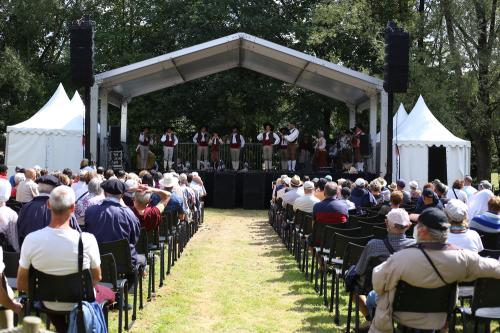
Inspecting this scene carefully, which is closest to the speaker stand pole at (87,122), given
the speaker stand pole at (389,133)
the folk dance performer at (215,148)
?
the folk dance performer at (215,148)

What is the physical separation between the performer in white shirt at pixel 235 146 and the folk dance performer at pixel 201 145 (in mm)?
829

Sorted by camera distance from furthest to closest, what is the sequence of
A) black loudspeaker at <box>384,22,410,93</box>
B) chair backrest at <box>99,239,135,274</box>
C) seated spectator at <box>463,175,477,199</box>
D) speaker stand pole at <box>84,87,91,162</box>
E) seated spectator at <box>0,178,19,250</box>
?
speaker stand pole at <box>84,87,91,162</box> → black loudspeaker at <box>384,22,410,93</box> → seated spectator at <box>463,175,477,199</box> → seated spectator at <box>0,178,19,250</box> → chair backrest at <box>99,239,135,274</box>

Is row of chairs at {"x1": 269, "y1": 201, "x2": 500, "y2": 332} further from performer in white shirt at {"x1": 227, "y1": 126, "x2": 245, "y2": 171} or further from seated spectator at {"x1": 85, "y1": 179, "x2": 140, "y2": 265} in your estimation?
performer in white shirt at {"x1": 227, "y1": 126, "x2": 245, "y2": 171}

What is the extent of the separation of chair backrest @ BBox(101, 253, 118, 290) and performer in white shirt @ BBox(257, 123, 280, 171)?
16.3m

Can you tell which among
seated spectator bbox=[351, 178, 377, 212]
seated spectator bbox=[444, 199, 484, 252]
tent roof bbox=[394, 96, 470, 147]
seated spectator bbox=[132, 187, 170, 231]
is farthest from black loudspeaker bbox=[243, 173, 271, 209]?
seated spectator bbox=[444, 199, 484, 252]

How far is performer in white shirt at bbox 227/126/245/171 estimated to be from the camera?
73.5 ft

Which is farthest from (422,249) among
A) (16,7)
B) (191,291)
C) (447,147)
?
(16,7)

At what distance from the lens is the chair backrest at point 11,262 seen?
536 centimetres

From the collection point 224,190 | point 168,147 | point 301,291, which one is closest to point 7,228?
point 301,291

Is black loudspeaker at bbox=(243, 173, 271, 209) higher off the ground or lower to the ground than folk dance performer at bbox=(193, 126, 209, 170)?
lower

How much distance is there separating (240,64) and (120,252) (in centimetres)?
1859

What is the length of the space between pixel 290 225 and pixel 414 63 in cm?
1776

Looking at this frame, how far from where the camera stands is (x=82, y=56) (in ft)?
55.9

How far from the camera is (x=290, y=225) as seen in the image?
461 inches
